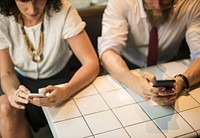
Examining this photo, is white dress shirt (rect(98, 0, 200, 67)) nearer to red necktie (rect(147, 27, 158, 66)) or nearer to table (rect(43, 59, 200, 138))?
red necktie (rect(147, 27, 158, 66))

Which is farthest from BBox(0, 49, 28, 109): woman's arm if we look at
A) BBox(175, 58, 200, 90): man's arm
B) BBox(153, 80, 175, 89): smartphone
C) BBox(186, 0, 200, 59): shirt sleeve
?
BBox(186, 0, 200, 59): shirt sleeve

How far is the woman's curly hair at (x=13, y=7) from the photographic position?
1392 mm

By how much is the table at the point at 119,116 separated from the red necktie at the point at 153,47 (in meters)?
0.43

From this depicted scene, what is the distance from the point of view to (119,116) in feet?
3.60

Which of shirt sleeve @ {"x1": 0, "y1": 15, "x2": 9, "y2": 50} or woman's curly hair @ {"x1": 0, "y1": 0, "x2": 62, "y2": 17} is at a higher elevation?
woman's curly hair @ {"x1": 0, "y1": 0, "x2": 62, "y2": 17}

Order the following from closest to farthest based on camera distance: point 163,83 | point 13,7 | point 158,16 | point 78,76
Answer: point 163,83 → point 78,76 → point 13,7 → point 158,16

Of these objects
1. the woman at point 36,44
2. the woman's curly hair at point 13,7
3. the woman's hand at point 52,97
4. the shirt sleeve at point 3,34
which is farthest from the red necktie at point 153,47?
the shirt sleeve at point 3,34

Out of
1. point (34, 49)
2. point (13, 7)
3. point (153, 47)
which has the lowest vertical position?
point (153, 47)

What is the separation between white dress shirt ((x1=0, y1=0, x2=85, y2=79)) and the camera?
1.41m

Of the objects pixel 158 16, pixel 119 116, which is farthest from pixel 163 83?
pixel 158 16

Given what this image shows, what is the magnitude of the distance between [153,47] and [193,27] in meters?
0.23

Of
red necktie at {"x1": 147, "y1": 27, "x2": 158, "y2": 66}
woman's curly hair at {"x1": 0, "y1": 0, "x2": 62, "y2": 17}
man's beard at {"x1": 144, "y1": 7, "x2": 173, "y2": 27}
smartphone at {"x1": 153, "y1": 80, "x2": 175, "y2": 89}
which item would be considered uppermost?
woman's curly hair at {"x1": 0, "y1": 0, "x2": 62, "y2": 17}

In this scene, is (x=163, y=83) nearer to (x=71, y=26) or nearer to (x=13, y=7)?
(x=71, y=26)

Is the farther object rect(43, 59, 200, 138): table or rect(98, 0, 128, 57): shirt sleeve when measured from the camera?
rect(98, 0, 128, 57): shirt sleeve
